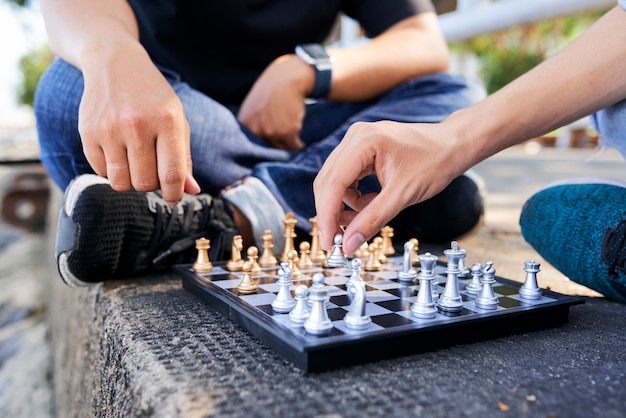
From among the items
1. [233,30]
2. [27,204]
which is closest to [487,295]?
[233,30]

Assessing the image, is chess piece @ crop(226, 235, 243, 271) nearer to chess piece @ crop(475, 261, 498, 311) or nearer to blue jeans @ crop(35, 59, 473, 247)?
blue jeans @ crop(35, 59, 473, 247)

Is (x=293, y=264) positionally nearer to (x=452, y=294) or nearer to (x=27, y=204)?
(x=452, y=294)

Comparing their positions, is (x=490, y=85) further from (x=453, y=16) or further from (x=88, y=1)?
(x=88, y=1)

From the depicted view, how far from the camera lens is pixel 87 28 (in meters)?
1.07

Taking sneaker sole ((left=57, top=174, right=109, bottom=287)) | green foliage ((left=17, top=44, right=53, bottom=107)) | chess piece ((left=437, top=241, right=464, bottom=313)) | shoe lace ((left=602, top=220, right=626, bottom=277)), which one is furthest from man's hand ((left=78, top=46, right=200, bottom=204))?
green foliage ((left=17, top=44, right=53, bottom=107))

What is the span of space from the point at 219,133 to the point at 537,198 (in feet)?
2.51

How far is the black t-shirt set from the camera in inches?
60.7

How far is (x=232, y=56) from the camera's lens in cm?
167

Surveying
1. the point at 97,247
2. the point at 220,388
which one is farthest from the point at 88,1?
the point at 220,388

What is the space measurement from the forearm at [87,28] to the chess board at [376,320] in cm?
47

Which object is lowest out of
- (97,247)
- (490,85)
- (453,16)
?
(97,247)

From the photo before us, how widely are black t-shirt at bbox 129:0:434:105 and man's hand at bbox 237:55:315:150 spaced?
0.22 m

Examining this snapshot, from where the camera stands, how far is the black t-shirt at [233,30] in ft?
5.06

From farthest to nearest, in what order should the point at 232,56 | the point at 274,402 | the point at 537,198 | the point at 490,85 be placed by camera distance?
1. the point at 490,85
2. the point at 232,56
3. the point at 537,198
4. the point at 274,402
